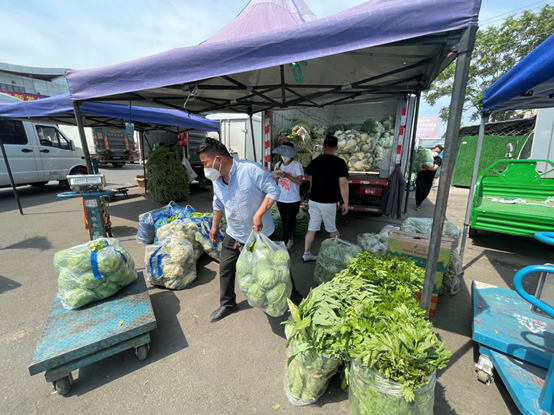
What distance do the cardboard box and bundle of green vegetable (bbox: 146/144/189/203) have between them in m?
6.96

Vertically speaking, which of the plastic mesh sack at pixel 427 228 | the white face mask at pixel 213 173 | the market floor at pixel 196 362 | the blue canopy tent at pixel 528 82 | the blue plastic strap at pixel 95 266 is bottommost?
the market floor at pixel 196 362

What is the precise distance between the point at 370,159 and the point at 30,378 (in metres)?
6.78

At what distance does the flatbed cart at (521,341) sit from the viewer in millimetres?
1404

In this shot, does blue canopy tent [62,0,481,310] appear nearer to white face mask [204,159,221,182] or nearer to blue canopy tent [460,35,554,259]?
blue canopy tent [460,35,554,259]

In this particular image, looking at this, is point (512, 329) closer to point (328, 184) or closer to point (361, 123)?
point (328, 184)

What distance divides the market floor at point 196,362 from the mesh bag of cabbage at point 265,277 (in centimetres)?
51

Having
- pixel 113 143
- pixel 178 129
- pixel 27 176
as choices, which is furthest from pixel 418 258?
pixel 113 143

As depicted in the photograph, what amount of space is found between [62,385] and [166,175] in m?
6.66

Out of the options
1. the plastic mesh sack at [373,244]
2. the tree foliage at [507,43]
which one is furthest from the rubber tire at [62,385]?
the tree foliage at [507,43]

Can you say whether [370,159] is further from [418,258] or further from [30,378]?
[30,378]

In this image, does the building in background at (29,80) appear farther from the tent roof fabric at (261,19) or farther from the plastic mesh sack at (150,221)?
the tent roof fabric at (261,19)

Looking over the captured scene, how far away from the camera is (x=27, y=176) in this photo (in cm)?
815

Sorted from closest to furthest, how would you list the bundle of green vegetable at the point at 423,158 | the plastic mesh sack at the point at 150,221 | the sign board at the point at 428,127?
the plastic mesh sack at the point at 150,221 → the bundle of green vegetable at the point at 423,158 → the sign board at the point at 428,127

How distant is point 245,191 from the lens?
233cm
